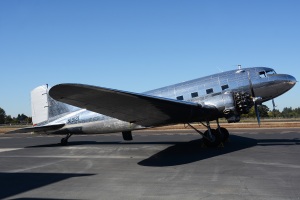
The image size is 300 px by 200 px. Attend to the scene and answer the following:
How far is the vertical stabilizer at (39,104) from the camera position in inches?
746

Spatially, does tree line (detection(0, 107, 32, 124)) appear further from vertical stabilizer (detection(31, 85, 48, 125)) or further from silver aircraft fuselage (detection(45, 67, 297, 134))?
silver aircraft fuselage (detection(45, 67, 297, 134))

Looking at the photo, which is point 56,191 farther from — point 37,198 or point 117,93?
point 117,93

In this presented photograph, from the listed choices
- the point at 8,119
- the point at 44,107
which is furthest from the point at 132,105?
the point at 8,119

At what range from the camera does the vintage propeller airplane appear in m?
10.5

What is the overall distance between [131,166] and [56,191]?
12.6ft

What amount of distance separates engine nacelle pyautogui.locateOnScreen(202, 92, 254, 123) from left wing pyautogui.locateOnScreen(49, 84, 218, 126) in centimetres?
38

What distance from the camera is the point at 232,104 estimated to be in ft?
45.3

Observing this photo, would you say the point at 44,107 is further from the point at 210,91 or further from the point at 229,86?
the point at 229,86

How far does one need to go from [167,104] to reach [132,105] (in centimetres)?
138

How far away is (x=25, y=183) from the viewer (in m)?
8.20

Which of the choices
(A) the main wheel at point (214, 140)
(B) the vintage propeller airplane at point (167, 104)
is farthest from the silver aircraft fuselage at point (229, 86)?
(A) the main wheel at point (214, 140)

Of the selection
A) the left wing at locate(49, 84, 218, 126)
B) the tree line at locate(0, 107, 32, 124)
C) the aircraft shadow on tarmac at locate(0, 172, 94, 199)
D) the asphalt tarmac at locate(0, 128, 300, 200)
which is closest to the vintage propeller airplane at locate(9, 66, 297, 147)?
the left wing at locate(49, 84, 218, 126)

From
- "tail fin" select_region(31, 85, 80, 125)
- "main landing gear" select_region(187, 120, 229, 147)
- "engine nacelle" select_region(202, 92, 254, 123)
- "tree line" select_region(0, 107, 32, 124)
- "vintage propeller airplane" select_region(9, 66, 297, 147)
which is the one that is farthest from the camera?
"tree line" select_region(0, 107, 32, 124)

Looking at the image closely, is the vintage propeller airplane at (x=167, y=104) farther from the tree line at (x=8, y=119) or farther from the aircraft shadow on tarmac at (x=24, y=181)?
the tree line at (x=8, y=119)
